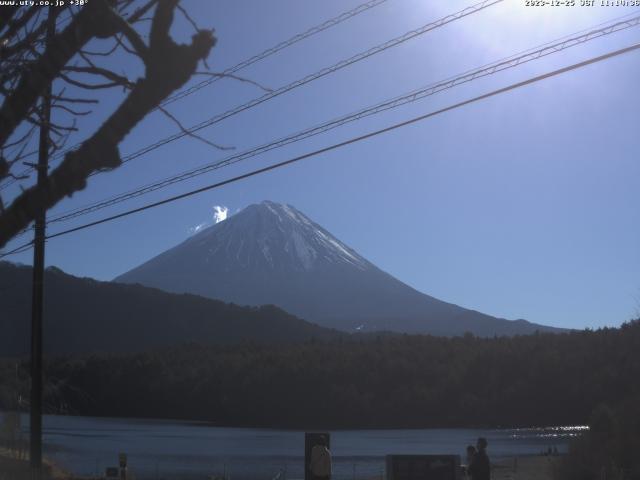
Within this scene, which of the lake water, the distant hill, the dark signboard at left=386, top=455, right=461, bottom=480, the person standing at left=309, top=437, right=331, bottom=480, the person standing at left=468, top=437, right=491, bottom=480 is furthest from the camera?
the distant hill

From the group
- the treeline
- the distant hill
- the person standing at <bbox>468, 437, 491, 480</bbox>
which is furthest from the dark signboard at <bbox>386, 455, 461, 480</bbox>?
the distant hill

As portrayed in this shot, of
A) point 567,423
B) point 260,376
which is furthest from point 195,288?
point 567,423

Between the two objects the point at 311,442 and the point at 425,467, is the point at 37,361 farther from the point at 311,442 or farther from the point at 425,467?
the point at 425,467

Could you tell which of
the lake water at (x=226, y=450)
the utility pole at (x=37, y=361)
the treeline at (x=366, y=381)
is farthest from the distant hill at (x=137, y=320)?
the utility pole at (x=37, y=361)

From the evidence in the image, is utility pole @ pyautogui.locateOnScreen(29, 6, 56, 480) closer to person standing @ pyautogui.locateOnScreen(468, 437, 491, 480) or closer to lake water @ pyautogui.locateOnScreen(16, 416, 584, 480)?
person standing @ pyautogui.locateOnScreen(468, 437, 491, 480)

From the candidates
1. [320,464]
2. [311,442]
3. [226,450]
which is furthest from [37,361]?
[226,450]

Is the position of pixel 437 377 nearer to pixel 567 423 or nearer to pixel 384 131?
pixel 567 423

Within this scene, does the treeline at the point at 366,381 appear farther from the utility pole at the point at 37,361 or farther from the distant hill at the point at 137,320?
the utility pole at the point at 37,361
